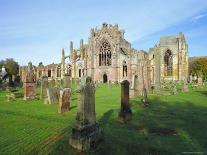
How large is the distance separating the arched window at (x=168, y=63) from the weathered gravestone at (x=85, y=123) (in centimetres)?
5166

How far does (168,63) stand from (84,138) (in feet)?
175

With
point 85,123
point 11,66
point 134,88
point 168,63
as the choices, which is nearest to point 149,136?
point 85,123

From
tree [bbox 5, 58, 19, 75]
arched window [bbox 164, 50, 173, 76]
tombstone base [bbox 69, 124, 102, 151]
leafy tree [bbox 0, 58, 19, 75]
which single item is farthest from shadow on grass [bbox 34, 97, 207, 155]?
leafy tree [bbox 0, 58, 19, 75]

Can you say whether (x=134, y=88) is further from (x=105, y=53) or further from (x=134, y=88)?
(x=105, y=53)

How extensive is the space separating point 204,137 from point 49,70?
6498 centimetres

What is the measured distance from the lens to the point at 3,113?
11477mm

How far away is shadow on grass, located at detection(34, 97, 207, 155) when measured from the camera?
6.37 meters

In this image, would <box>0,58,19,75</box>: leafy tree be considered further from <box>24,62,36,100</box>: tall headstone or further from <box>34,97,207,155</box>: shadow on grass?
<box>34,97,207,155</box>: shadow on grass

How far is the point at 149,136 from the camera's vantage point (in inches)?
299

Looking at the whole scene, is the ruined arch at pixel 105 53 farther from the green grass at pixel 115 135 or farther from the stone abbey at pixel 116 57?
the green grass at pixel 115 135

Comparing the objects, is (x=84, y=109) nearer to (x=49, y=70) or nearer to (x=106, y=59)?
(x=106, y=59)

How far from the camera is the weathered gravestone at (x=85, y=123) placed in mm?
6449

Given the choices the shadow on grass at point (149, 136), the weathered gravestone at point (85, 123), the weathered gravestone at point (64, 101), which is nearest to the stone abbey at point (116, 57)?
the weathered gravestone at point (64, 101)

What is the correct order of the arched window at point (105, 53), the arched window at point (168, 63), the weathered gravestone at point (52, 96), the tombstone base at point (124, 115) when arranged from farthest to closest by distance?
the arched window at point (168, 63)
the arched window at point (105, 53)
the weathered gravestone at point (52, 96)
the tombstone base at point (124, 115)
